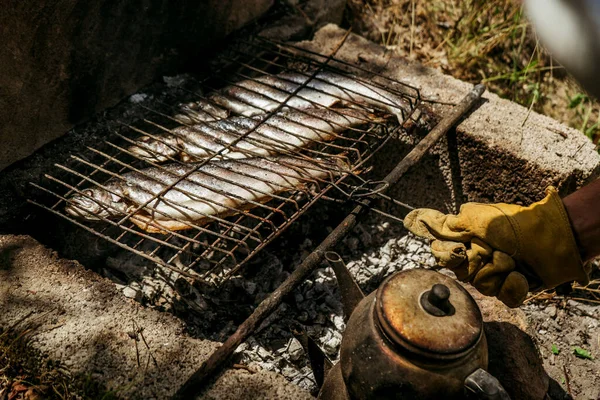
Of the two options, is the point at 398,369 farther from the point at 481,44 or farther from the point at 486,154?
the point at 481,44

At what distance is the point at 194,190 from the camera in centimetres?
322

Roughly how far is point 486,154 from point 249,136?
1.58m

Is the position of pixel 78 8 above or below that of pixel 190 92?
above

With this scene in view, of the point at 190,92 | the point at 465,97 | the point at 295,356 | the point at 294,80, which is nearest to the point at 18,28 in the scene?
the point at 190,92

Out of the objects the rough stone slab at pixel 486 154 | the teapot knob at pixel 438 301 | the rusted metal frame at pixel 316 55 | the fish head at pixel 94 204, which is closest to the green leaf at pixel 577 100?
the rough stone slab at pixel 486 154

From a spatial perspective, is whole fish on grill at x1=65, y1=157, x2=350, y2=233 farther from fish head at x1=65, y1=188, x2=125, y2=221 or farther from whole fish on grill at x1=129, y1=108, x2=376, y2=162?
whole fish on grill at x1=129, y1=108, x2=376, y2=162

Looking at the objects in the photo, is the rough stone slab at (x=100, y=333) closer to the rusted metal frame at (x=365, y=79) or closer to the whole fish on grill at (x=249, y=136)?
the whole fish on grill at (x=249, y=136)

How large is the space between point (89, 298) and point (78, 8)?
1.76 meters

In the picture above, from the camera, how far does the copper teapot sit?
2.02m

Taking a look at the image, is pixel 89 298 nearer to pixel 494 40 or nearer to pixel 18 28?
pixel 18 28

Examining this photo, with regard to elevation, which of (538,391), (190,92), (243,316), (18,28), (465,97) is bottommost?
(243,316)

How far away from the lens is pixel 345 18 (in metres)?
5.50

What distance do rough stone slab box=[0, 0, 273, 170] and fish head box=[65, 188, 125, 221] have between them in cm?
54

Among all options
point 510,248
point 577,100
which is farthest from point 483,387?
point 577,100
